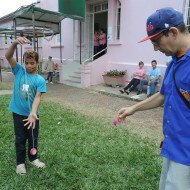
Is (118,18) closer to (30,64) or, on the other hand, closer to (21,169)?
(30,64)

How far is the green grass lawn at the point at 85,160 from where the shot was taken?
3564mm

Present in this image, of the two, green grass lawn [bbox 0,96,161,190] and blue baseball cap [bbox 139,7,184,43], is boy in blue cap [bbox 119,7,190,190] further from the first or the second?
green grass lawn [bbox 0,96,161,190]

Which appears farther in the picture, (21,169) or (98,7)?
(98,7)

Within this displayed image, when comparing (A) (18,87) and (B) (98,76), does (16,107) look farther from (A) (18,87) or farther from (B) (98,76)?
(B) (98,76)

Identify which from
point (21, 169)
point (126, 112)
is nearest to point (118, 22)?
point (21, 169)

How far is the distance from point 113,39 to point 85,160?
9.22 m

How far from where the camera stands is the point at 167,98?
83.0 inches

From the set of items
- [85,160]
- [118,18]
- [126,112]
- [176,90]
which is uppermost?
[118,18]

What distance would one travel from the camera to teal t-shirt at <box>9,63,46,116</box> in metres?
3.59

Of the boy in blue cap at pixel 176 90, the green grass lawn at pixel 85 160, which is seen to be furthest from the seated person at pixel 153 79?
the boy in blue cap at pixel 176 90

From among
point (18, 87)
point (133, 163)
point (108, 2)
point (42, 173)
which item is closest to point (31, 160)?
point (42, 173)

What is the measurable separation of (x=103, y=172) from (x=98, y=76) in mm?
9145

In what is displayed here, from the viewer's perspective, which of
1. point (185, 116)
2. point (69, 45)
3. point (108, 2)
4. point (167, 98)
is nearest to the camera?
point (185, 116)

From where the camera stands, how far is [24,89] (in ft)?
11.8
